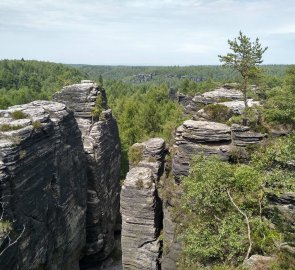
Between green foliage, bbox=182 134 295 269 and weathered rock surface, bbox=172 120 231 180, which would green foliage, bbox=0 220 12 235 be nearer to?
green foliage, bbox=182 134 295 269

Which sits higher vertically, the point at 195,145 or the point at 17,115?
the point at 17,115

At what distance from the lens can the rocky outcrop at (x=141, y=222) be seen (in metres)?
28.9

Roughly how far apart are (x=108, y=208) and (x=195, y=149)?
54.2 feet

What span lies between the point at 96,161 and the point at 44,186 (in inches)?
380

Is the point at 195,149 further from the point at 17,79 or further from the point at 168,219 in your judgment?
the point at 17,79

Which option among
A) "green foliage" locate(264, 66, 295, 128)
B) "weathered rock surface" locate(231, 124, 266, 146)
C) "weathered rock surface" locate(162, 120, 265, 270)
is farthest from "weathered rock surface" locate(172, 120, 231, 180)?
"green foliage" locate(264, 66, 295, 128)

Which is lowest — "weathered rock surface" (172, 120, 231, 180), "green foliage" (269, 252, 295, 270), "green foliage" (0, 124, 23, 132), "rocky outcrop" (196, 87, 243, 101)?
"green foliage" (269, 252, 295, 270)

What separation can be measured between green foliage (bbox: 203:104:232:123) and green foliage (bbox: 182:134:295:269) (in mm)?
8692

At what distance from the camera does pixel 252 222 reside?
1866 centimetres

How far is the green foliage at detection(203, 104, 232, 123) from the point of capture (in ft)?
95.2

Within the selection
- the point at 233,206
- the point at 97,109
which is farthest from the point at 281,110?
the point at 97,109

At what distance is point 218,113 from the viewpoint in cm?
2923

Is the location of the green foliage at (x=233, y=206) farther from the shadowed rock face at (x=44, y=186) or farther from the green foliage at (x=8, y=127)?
the green foliage at (x=8, y=127)

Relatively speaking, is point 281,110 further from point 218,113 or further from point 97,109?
point 97,109
